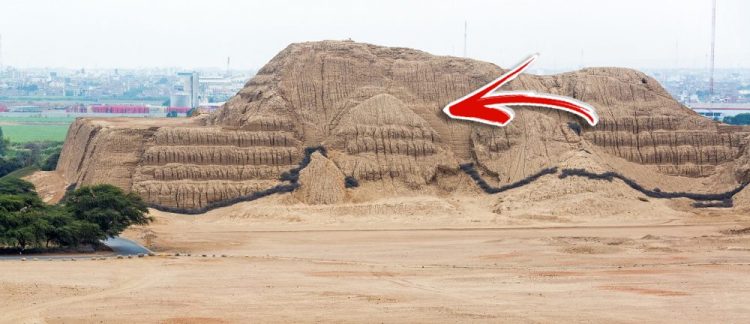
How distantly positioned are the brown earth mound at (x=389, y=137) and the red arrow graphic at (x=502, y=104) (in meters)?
0.59

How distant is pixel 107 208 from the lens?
256 ft

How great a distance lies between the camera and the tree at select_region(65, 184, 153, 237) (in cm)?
7731

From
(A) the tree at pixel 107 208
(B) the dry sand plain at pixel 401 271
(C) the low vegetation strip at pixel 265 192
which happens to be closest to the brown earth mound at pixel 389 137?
(C) the low vegetation strip at pixel 265 192

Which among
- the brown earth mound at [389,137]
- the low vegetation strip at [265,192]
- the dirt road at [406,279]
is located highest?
the brown earth mound at [389,137]

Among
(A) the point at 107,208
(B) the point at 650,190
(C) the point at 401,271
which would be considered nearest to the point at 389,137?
(B) the point at 650,190

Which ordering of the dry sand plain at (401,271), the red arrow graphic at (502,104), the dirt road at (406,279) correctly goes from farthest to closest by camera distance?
the red arrow graphic at (502,104) → the dry sand plain at (401,271) → the dirt road at (406,279)

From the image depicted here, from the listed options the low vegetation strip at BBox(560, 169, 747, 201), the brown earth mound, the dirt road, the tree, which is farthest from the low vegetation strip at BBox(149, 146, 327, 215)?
the low vegetation strip at BBox(560, 169, 747, 201)

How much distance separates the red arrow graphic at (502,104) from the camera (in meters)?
101

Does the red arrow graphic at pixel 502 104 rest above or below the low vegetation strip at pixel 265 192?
above

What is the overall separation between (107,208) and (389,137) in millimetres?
24961

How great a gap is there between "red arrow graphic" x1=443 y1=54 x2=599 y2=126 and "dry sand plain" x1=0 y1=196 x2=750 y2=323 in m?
7.74

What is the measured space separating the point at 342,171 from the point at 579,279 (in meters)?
32.1

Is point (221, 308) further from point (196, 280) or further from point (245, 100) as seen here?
point (245, 100)

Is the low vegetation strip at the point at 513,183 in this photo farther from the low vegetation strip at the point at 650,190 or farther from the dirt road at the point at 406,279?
the dirt road at the point at 406,279
